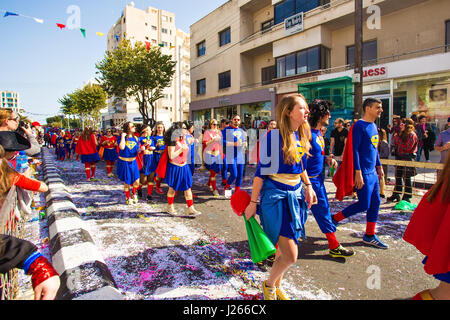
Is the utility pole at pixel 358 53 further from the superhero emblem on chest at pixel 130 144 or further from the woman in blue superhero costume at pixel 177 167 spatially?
the superhero emblem on chest at pixel 130 144

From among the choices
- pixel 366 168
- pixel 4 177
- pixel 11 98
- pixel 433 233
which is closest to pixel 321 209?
pixel 366 168

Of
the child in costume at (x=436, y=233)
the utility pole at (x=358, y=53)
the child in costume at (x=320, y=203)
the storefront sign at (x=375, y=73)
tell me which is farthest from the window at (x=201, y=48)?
the child in costume at (x=436, y=233)

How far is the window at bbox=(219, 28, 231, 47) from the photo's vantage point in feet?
81.8

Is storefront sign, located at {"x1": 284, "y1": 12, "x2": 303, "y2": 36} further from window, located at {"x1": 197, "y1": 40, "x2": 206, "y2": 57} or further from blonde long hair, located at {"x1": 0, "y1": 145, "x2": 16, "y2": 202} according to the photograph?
blonde long hair, located at {"x1": 0, "y1": 145, "x2": 16, "y2": 202}

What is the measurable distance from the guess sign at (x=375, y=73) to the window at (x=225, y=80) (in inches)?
517

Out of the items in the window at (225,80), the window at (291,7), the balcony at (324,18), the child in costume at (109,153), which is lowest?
the child in costume at (109,153)

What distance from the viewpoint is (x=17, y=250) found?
153 cm

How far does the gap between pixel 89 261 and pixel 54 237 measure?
1200 mm

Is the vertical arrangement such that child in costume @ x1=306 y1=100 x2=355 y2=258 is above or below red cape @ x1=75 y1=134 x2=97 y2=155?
below

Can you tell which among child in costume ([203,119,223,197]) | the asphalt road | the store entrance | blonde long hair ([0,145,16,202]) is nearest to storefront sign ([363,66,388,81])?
the store entrance

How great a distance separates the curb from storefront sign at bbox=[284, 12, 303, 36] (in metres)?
18.9

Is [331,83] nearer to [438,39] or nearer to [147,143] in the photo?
[438,39]

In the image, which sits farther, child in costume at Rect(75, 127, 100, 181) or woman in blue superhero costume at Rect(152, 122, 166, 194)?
child in costume at Rect(75, 127, 100, 181)

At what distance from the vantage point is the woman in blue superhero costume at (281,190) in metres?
2.27
